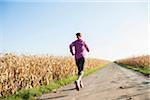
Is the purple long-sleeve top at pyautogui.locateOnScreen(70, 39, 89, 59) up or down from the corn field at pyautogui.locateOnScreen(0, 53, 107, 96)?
up

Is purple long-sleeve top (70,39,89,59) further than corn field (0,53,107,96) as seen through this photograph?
Yes

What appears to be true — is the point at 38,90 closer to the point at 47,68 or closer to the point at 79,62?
the point at 79,62

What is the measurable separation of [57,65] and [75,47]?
6818 millimetres

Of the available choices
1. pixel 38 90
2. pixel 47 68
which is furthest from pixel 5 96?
pixel 47 68

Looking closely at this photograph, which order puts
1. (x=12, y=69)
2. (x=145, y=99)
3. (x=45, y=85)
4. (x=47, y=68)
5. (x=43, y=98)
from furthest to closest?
(x=47, y=68)
(x=45, y=85)
(x=12, y=69)
(x=43, y=98)
(x=145, y=99)

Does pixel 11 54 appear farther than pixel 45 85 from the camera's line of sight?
No

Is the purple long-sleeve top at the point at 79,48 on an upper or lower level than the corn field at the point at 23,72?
upper

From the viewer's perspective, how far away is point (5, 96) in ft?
44.7

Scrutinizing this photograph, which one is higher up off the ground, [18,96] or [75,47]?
[75,47]

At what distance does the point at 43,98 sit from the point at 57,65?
372 inches

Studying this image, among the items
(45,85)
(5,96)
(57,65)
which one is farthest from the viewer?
(57,65)

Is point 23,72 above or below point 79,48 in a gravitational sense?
below

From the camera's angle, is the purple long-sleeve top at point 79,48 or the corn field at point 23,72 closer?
the corn field at point 23,72

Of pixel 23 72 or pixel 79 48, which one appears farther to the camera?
pixel 23 72
